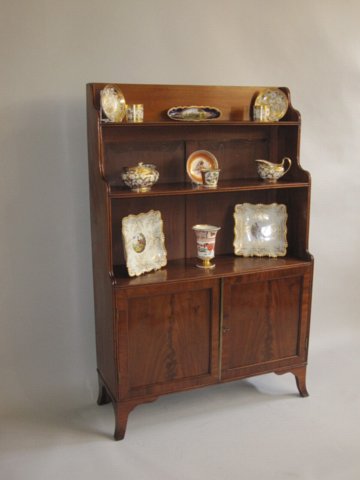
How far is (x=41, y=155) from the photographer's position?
2.37 meters

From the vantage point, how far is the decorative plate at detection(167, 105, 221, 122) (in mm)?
2324

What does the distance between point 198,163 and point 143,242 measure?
48 centimetres

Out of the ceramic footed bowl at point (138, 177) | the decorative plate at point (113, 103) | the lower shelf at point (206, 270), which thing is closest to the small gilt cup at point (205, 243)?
the lower shelf at point (206, 270)

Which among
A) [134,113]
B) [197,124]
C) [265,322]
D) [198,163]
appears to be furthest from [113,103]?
[265,322]

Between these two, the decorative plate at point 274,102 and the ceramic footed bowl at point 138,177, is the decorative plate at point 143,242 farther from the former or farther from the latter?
the decorative plate at point 274,102

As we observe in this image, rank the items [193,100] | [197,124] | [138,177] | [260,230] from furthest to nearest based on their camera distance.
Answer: [260,230]
[193,100]
[197,124]
[138,177]

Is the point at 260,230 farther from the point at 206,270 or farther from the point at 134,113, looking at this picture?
the point at 134,113

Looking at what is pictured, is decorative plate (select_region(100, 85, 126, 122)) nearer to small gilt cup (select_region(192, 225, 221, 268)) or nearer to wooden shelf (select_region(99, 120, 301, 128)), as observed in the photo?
wooden shelf (select_region(99, 120, 301, 128))

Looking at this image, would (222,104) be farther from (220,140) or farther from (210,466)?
(210,466)

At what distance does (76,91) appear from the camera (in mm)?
2363

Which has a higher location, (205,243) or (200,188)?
(200,188)

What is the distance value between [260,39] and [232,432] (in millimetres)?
1923

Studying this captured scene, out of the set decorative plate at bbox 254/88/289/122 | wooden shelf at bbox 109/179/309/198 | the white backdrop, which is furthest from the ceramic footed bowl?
decorative plate at bbox 254/88/289/122

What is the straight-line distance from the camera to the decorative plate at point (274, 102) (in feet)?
8.15
